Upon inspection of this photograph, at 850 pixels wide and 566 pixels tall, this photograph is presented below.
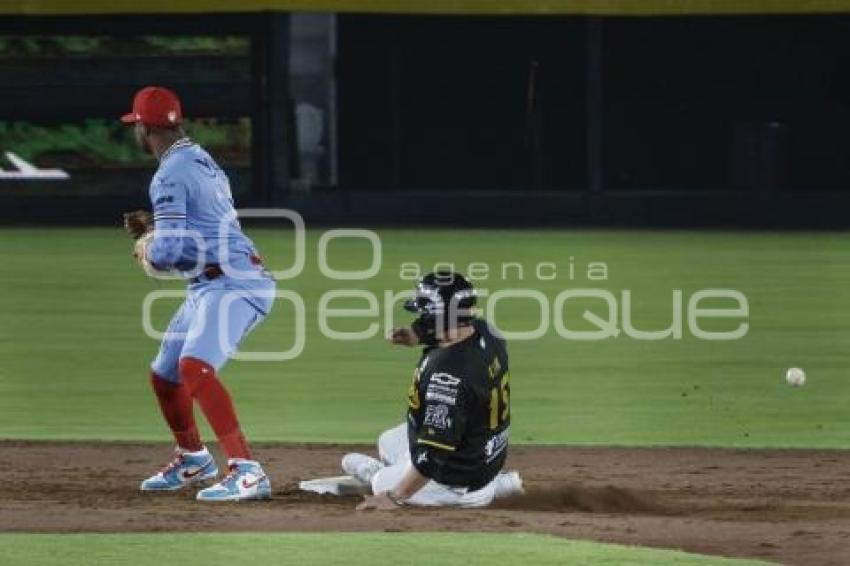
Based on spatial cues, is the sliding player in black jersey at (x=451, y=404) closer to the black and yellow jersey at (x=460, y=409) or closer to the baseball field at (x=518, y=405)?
the black and yellow jersey at (x=460, y=409)

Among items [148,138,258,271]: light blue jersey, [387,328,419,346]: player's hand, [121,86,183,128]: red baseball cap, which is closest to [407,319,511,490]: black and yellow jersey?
[387,328,419,346]: player's hand

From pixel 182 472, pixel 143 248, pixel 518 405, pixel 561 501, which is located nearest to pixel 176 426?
pixel 182 472

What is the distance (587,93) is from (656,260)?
516 cm

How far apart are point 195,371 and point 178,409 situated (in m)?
0.60

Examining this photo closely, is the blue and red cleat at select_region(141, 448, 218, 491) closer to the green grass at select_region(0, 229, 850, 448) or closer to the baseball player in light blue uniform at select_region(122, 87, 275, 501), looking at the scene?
the baseball player in light blue uniform at select_region(122, 87, 275, 501)

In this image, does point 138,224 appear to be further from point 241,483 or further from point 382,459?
point 382,459

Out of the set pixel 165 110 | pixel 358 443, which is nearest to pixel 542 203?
pixel 358 443

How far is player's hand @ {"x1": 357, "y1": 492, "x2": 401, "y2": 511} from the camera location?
911 centimetres

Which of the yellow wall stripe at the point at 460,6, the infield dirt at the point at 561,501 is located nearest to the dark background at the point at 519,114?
the yellow wall stripe at the point at 460,6

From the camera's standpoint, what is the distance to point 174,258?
9.27 meters

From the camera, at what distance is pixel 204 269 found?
9.39m

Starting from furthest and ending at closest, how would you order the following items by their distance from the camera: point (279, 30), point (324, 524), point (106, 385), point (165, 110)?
point (279, 30) < point (106, 385) < point (165, 110) < point (324, 524)

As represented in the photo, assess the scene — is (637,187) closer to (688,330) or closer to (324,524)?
(688,330)

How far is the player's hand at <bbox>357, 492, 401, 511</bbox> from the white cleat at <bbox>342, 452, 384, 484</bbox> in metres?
0.28
